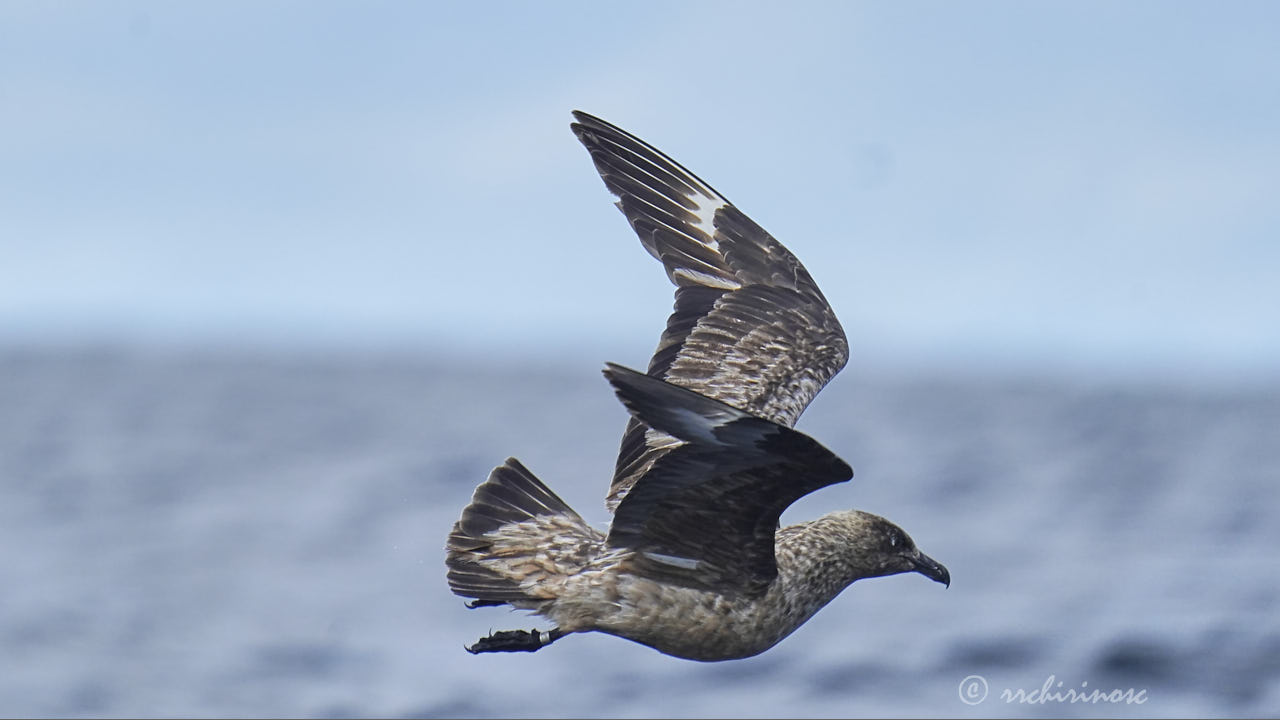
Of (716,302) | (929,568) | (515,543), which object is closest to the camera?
(515,543)

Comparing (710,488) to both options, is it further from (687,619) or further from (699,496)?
(687,619)

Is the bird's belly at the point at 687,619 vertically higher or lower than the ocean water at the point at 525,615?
lower

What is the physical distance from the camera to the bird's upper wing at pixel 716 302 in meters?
8.91

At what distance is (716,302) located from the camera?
9.31 meters

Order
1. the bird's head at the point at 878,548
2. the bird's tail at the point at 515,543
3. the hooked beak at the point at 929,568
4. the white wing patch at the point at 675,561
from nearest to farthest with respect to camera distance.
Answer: the white wing patch at the point at 675,561 < the bird's tail at the point at 515,543 < the bird's head at the point at 878,548 < the hooked beak at the point at 929,568

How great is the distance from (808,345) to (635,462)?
1250mm

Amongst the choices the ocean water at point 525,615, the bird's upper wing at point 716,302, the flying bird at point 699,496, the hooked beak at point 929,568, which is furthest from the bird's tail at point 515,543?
the ocean water at point 525,615

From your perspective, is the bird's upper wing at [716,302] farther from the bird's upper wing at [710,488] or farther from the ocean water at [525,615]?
the ocean water at [525,615]

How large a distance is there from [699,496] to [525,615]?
102 centimetres

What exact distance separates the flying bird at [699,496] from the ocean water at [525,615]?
17.7 ft

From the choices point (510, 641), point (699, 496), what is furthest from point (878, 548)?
point (510, 641)

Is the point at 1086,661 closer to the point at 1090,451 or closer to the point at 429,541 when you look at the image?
the point at 429,541

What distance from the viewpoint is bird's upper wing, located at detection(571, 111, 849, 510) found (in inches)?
351

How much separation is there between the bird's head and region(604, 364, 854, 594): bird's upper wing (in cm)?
→ 71
